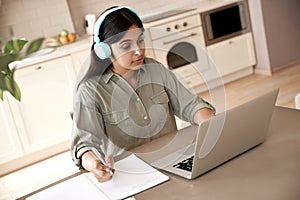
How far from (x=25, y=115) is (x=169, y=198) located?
257 cm

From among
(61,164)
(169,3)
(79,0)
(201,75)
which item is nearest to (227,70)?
(201,75)

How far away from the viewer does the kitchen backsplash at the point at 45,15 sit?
3670mm

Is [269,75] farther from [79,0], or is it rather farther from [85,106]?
[85,106]

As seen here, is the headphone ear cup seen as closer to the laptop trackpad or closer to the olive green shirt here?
the olive green shirt

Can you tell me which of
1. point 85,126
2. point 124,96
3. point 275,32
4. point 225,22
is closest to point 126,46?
point 124,96

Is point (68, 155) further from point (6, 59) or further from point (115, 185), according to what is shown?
point (6, 59)

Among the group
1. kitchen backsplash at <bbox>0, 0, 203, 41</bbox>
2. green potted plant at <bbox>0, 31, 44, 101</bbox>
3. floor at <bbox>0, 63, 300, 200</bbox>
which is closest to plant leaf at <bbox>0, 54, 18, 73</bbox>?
green potted plant at <bbox>0, 31, 44, 101</bbox>

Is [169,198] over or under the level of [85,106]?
under

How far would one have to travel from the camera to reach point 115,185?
1.08m

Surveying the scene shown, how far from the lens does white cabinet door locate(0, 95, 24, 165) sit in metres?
3.24

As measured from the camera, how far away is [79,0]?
4.01 meters

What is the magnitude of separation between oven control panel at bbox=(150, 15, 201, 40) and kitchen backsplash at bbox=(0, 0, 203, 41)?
1.33 feet

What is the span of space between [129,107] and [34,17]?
2.63 meters

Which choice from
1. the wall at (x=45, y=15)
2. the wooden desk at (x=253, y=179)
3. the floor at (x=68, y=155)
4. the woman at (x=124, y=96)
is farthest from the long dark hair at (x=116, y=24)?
the wall at (x=45, y=15)
